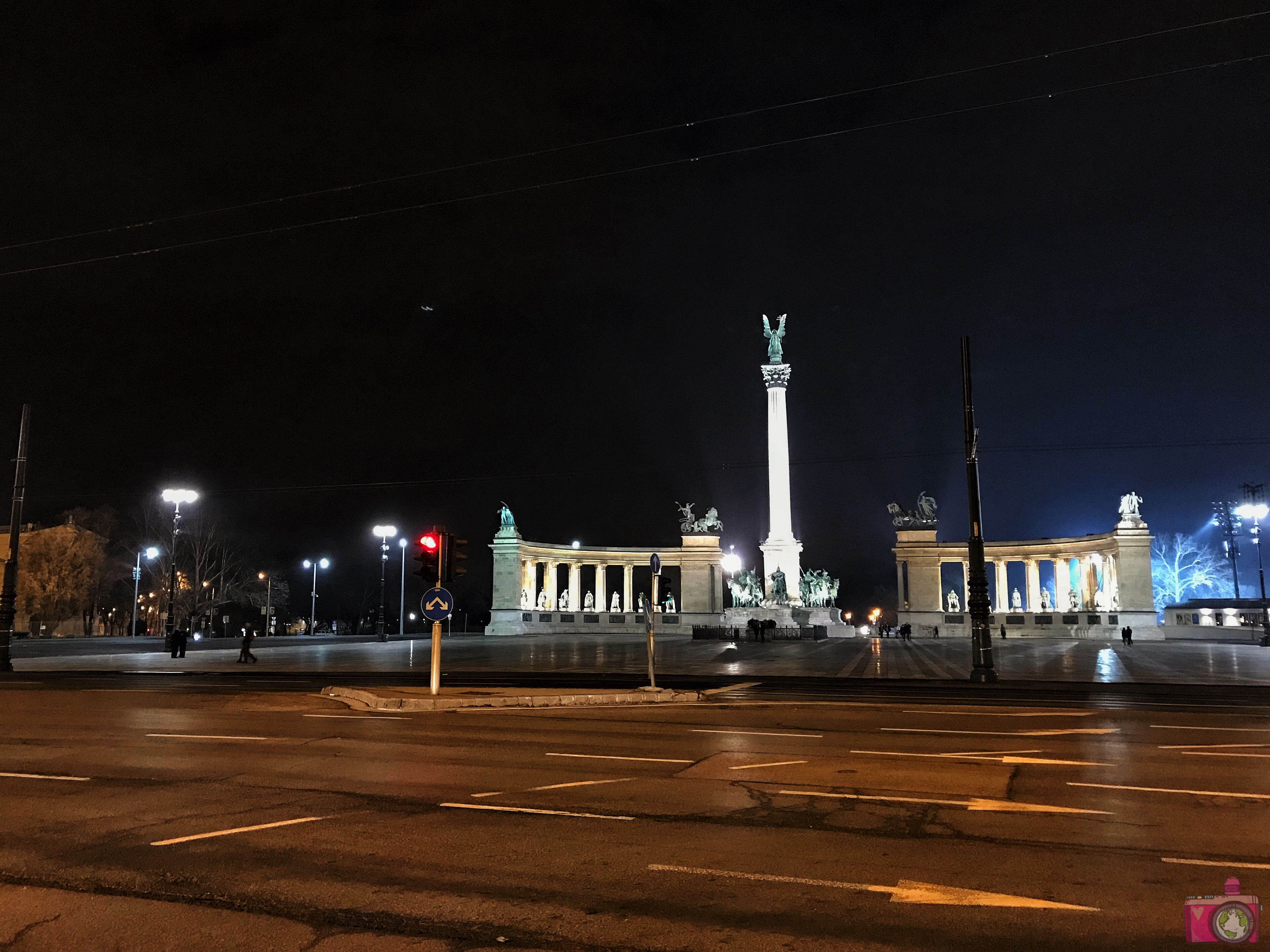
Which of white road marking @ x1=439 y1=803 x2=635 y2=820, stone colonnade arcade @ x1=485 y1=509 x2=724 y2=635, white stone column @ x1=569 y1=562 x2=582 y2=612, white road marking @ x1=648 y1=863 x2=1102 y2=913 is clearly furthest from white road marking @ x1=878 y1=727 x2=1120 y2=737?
white stone column @ x1=569 y1=562 x2=582 y2=612

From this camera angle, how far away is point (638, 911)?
5.79 m

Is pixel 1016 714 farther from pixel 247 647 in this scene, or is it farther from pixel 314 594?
pixel 314 594

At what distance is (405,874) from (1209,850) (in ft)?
21.2

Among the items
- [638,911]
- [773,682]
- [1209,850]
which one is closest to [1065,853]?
[1209,850]

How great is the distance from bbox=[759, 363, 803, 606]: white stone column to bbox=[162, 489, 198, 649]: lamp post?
42792 millimetres

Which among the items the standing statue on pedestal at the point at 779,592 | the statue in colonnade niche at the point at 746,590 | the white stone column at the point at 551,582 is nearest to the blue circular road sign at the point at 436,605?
the standing statue on pedestal at the point at 779,592

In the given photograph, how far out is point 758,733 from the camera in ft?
46.4

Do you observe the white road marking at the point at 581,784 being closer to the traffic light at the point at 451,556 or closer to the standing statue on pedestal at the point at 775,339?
the traffic light at the point at 451,556

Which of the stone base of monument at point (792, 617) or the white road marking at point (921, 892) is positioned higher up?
the white road marking at point (921, 892)

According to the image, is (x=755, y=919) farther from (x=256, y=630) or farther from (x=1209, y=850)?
(x=256, y=630)

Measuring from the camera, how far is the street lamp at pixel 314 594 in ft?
278

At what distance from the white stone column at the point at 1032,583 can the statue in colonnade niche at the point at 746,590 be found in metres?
26.6

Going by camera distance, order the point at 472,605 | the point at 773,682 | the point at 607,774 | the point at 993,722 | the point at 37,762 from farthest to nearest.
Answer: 1. the point at 472,605
2. the point at 773,682
3. the point at 993,722
4. the point at 37,762
5. the point at 607,774

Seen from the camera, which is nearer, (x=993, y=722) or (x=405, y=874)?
(x=405, y=874)
